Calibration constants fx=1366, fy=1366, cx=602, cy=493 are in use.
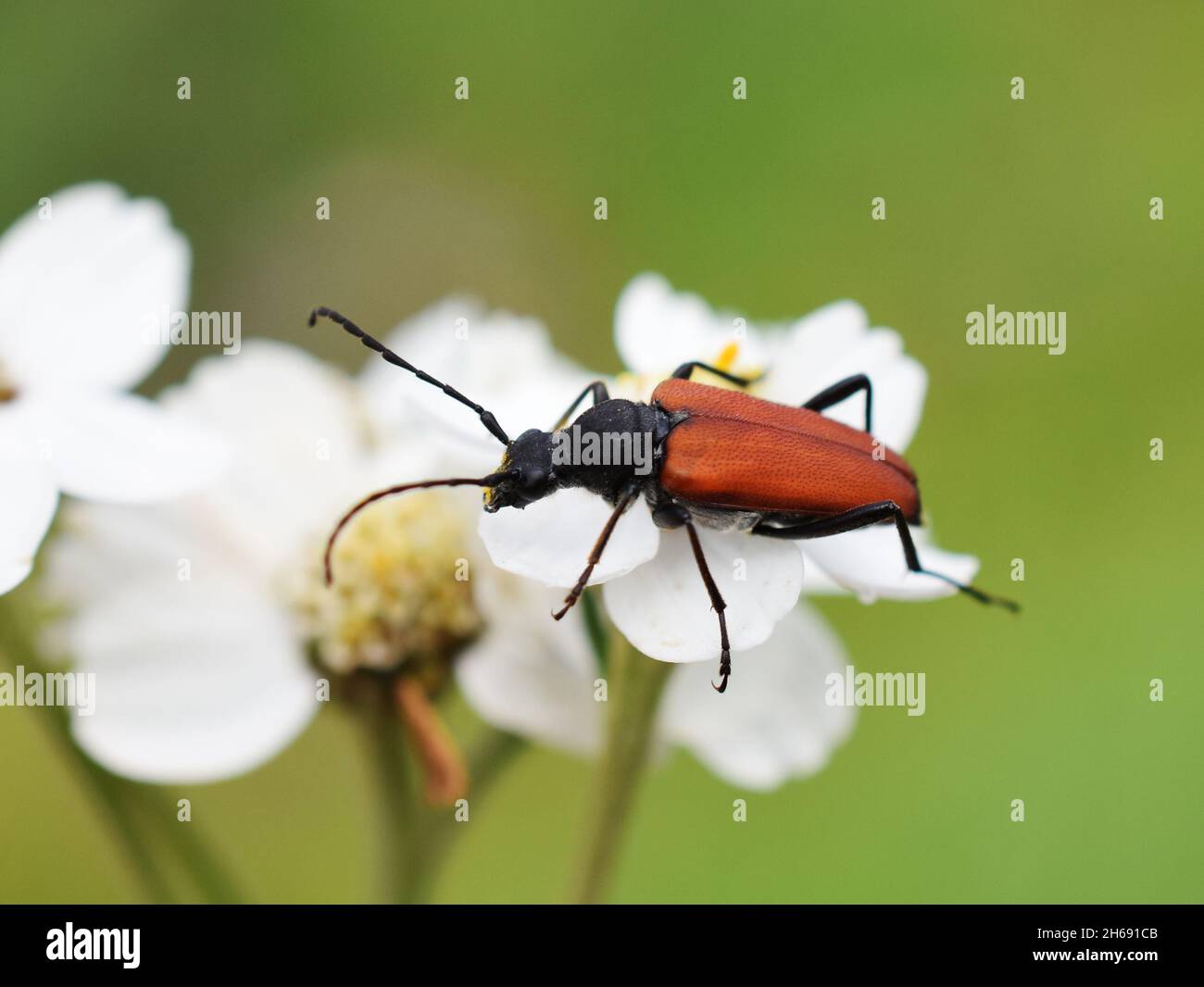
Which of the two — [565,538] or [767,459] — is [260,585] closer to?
[565,538]

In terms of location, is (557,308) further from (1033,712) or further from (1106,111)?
(1033,712)

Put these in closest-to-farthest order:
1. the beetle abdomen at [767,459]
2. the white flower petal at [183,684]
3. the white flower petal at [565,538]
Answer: the white flower petal at [565,538]
the beetle abdomen at [767,459]
the white flower petal at [183,684]

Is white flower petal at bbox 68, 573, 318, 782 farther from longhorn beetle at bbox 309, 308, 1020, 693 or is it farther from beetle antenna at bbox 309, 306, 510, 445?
beetle antenna at bbox 309, 306, 510, 445

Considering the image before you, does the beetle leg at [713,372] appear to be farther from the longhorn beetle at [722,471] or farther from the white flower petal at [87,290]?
the white flower petal at [87,290]

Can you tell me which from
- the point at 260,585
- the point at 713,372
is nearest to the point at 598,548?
the point at 713,372

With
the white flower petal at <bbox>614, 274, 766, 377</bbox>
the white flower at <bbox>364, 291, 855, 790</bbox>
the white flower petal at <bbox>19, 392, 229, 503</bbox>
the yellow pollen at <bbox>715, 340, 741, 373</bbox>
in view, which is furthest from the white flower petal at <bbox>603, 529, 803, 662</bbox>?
the white flower petal at <bbox>19, 392, 229, 503</bbox>

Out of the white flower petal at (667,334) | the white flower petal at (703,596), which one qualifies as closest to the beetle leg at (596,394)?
the white flower petal at (667,334)
